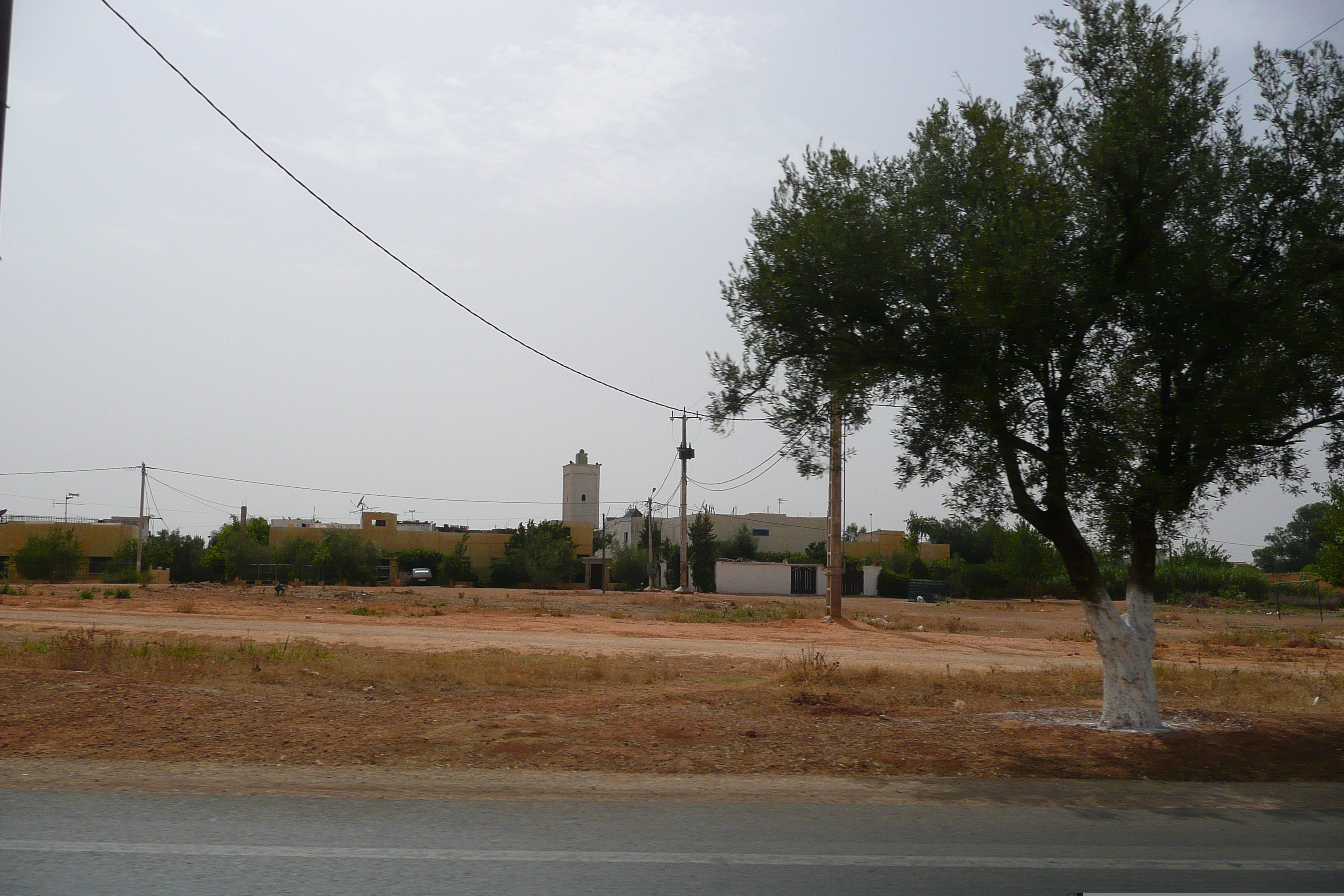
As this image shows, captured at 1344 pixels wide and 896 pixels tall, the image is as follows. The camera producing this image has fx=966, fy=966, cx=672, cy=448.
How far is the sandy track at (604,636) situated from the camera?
956 inches

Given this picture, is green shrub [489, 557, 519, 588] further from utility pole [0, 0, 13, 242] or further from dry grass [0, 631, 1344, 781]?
utility pole [0, 0, 13, 242]

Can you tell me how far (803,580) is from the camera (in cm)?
7450

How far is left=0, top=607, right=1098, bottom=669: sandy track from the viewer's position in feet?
79.7

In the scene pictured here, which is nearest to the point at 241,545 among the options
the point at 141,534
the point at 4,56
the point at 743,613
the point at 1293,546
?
the point at 141,534

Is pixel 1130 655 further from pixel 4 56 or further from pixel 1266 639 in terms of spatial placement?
pixel 1266 639

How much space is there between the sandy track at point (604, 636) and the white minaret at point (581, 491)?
6068cm

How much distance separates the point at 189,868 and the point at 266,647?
16823 mm

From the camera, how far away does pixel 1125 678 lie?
37.1 ft

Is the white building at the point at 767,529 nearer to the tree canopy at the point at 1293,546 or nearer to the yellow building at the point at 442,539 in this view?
the yellow building at the point at 442,539

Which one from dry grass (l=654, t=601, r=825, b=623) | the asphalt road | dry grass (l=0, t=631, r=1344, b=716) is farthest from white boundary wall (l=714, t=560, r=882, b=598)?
the asphalt road

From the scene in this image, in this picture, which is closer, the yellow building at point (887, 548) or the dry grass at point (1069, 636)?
the dry grass at point (1069, 636)

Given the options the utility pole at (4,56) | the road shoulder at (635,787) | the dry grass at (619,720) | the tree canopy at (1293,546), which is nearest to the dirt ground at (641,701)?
the dry grass at (619,720)

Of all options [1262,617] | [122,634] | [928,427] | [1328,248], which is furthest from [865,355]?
[1262,617]

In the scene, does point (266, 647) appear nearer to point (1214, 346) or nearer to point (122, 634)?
point (122, 634)
